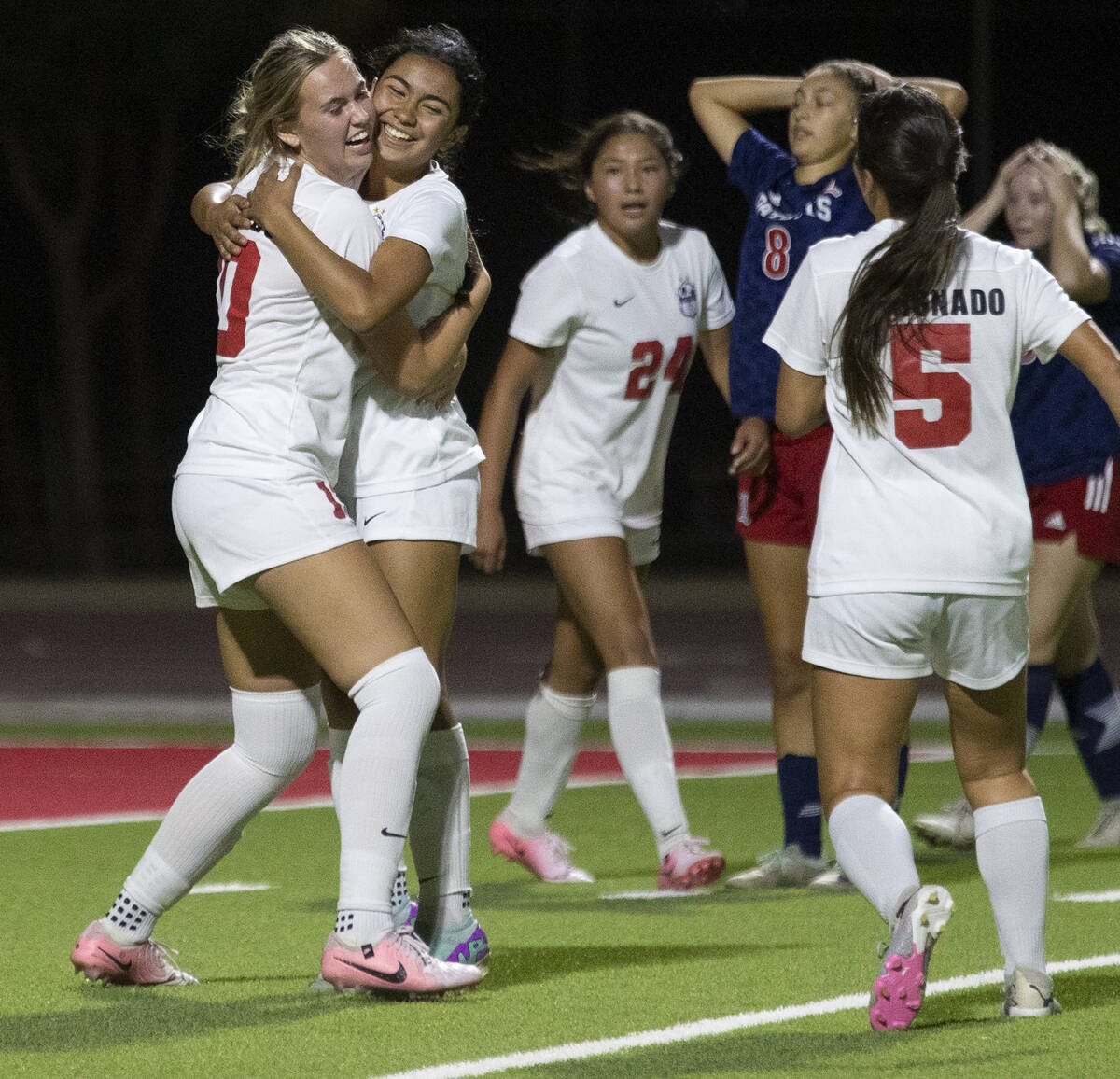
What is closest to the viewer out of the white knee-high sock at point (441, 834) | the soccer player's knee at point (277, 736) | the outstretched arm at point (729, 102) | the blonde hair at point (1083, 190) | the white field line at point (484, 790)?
the soccer player's knee at point (277, 736)

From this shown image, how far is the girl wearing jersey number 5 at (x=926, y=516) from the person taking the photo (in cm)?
442

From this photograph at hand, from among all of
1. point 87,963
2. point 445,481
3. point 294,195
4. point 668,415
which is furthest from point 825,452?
point 87,963

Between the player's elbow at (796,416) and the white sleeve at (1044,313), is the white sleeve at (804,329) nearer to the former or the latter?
the player's elbow at (796,416)

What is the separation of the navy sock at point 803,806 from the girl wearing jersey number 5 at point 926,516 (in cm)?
203

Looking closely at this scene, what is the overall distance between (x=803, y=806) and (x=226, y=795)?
2280 mm

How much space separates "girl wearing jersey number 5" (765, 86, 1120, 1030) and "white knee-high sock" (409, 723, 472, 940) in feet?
3.10

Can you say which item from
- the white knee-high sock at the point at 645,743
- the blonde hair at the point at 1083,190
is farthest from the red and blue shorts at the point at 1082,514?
the white knee-high sock at the point at 645,743

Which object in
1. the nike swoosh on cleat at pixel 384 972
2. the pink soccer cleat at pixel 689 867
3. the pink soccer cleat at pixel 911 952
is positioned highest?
the pink soccer cleat at pixel 911 952

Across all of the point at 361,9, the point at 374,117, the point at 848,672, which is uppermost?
the point at 361,9

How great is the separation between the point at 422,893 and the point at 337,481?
99 cm

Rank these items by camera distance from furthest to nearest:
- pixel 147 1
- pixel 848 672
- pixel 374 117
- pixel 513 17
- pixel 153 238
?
1. pixel 513 17
2. pixel 153 238
3. pixel 147 1
4. pixel 374 117
5. pixel 848 672

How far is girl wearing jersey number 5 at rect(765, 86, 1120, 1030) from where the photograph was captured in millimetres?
4422

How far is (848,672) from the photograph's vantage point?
4469 mm

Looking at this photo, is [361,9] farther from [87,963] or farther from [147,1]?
[87,963]
